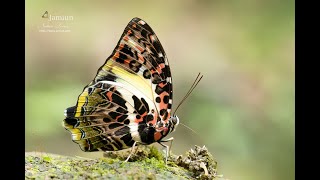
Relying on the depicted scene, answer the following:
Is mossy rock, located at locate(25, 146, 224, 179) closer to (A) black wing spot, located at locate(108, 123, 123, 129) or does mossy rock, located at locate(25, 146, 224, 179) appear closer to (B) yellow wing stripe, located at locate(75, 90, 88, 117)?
(A) black wing spot, located at locate(108, 123, 123, 129)

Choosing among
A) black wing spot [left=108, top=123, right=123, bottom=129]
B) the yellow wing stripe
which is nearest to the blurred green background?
the yellow wing stripe

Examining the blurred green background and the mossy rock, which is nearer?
the mossy rock

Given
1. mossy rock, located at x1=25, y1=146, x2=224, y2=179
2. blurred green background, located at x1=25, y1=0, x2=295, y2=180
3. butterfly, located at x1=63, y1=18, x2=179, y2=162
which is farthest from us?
blurred green background, located at x1=25, y1=0, x2=295, y2=180

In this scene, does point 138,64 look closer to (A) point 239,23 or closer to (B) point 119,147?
(B) point 119,147

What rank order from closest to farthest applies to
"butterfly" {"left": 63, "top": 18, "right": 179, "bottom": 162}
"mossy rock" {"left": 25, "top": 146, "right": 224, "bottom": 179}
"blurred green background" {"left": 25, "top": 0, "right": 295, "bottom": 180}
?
"mossy rock" {"left": 25, "top": 146, "right": 224, "bottom": 179}
"butterfly" {"left": 63, "top": 18, "right": 179, "bottom": 162}
"blurred green background" {"left": 25, "top": 0, "right": 295, "bottom": 180}

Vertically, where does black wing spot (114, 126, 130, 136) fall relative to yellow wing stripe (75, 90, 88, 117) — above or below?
below

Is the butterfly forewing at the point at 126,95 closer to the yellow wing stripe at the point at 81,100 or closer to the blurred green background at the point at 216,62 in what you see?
the yellow wing stripe at the point at 81,100

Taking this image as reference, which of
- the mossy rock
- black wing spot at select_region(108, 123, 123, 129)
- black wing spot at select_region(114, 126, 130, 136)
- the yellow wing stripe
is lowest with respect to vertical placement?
the mossy rock

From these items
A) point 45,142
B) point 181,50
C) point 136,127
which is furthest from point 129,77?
point 181,50
